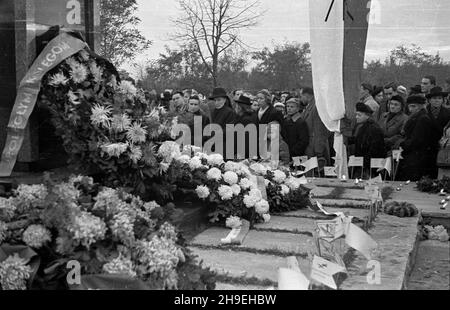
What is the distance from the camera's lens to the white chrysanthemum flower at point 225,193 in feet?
14.8

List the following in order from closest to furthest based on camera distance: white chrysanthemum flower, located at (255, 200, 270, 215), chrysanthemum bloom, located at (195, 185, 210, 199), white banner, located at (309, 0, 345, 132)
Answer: chrysanthemum bloom, located at (195, 185, 210, 199) < white chrysanthemum flower, located at (255, 200, 270, 215) < white banner, located at (309, 0, 345, 132)

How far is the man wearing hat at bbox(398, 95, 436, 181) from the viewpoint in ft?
22.5

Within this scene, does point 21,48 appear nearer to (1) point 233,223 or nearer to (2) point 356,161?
(1) point 233,223

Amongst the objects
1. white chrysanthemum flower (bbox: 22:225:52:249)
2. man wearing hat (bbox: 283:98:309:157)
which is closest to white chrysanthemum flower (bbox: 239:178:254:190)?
white chrysanthemum flower (bbox: 22:225:52:249)

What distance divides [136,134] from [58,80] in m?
0.63

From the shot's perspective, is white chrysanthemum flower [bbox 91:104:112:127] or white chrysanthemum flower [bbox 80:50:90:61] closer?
white chrysanthemum flower [bbox 91:104:112:127]

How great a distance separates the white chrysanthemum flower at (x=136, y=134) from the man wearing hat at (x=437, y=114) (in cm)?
418

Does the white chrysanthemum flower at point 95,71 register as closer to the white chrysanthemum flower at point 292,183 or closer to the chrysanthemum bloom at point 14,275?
the chrysanthemum bloom at point 14,275

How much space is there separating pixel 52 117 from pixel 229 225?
149 centimetres

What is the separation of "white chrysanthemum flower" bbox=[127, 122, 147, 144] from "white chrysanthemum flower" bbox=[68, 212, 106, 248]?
1.24 m

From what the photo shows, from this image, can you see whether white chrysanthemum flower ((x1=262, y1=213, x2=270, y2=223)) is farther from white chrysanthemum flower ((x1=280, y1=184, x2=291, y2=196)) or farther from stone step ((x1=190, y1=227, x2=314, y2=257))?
white chrysanthemum flower ((x1=280, y1=184, x2=291, y2=196))

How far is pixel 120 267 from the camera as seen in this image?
270 centimetres
